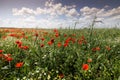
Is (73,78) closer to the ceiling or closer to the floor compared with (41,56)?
closer to the floor

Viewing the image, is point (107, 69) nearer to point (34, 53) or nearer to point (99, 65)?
point (99, 65)

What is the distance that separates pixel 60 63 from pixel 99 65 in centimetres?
117

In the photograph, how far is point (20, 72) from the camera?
5.92 m

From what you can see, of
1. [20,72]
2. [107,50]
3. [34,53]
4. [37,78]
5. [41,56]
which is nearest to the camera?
[37,78]

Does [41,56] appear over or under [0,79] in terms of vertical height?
over

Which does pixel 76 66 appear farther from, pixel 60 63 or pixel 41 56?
pixel 41 56

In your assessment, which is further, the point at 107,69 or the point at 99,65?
the point at 99,65

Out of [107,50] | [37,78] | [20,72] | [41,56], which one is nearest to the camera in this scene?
[37,78]

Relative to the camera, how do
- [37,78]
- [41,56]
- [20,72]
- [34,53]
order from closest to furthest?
[37,78] < [20,72] < [41,56] < [34,53]

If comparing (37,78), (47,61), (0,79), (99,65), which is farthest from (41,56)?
(99,65)

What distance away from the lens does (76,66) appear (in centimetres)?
579

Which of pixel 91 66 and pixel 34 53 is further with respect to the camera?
pixel 34 53

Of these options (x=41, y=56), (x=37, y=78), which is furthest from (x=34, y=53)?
(x=37, y=78)

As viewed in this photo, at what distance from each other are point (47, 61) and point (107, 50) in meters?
2.49
